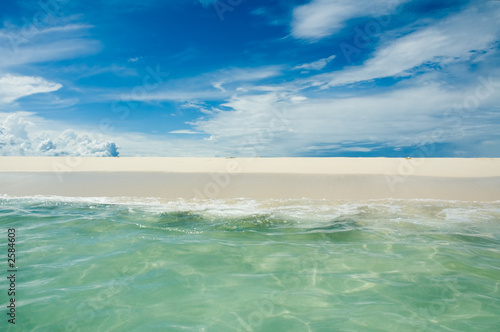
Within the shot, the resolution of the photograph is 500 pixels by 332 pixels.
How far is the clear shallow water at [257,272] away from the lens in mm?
3604

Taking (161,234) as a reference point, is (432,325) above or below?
below

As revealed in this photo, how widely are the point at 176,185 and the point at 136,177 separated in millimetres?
3820

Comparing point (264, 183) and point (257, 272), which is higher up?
point (264, 183)

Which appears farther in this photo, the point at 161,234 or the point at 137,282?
the point at 161,234

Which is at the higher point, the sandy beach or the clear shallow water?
the sandy beach

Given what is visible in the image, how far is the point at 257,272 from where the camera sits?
4793 millimetres

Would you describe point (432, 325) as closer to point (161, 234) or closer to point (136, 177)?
point (161, 234)

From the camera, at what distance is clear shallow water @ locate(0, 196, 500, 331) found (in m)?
3.60

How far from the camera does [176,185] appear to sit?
13812 millimetres

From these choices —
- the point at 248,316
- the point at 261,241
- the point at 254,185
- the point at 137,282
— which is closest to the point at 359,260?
the point at 261,241

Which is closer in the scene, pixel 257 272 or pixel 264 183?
pixel 257 272

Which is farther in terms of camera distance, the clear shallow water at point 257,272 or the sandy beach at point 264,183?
the sandy beach at point 264,183

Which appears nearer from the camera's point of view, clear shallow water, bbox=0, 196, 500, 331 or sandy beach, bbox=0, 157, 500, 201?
clear shallow water, bbox=0, 196, 500, 331

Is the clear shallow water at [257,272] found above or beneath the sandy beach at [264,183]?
beneath
